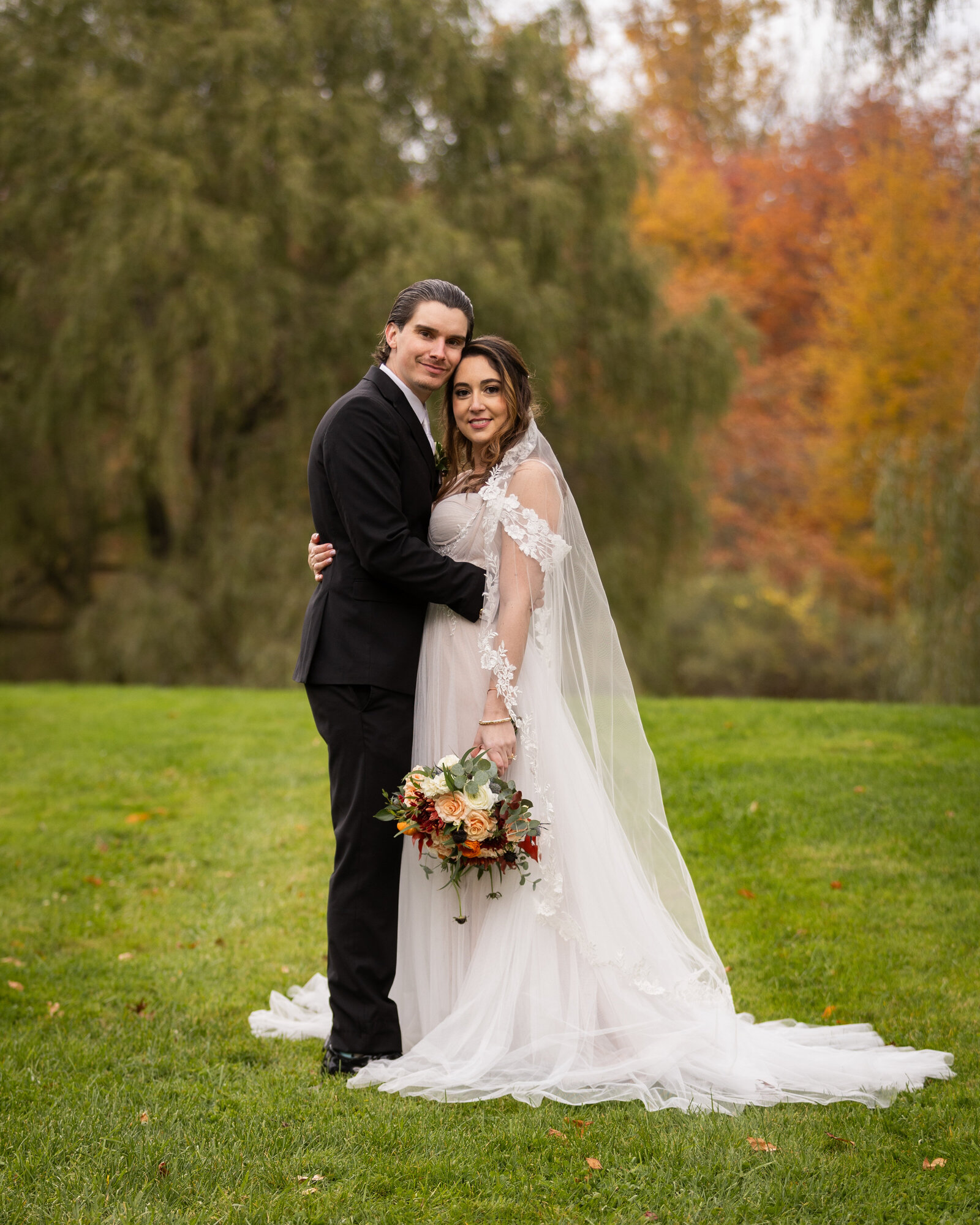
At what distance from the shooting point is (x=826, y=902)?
4586mm

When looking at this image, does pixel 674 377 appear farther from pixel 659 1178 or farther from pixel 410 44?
pixel 659 1178

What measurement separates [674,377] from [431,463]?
1068 cm

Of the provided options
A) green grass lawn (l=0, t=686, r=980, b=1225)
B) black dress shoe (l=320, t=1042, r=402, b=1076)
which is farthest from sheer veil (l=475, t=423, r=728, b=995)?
black dress shoe (l=320, t=1042, r=402, b=1076)

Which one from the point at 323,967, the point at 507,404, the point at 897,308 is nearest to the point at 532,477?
the point at 507,404

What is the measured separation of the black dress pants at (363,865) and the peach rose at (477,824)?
1.21 ft

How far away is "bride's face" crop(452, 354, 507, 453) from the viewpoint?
3223 millimetres

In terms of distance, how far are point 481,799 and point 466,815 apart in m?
0.06

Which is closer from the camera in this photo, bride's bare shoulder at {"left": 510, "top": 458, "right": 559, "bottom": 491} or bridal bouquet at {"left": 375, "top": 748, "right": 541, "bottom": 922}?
bridal bouquet at {"left": 375, "top": 748, "right": 541, "bottom": 922}

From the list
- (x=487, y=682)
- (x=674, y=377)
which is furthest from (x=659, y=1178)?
(x=674, y=377)

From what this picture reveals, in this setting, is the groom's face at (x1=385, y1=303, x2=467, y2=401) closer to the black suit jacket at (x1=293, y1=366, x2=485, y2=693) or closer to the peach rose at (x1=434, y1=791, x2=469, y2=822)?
the black suit jacket at (x1=293, y1=366, x2=485, y2=693)

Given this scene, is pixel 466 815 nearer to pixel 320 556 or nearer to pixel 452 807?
pixel 452 807

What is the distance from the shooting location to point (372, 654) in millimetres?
3154

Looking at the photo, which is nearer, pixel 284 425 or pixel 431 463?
pixel 431 463

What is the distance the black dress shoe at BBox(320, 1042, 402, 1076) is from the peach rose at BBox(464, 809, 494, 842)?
78 cm
